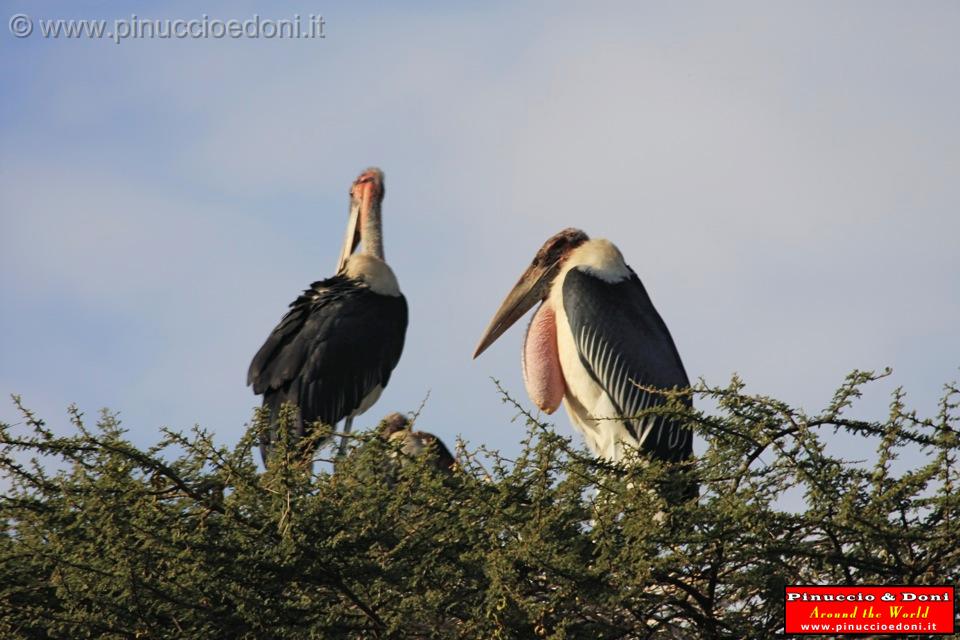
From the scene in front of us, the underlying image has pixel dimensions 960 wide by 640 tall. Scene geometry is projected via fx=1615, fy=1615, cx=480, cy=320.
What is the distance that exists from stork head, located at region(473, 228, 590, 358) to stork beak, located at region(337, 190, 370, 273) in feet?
9.65

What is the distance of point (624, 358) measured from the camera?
25.6ft

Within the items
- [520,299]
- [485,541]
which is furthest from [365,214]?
[485,541]

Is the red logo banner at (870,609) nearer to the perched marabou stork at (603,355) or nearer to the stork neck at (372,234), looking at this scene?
the perched marabou stork at (603,355)

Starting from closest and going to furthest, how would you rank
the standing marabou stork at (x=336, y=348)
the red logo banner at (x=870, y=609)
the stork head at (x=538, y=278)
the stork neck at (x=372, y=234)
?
the red logo banner at (x=870, y=609) → the stork head at (x=538, y=278) → the standing marabou stork at (x=336, y=348) → the stork neck at (x=372, y=234)

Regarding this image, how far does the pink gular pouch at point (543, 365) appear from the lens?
8.14 meters

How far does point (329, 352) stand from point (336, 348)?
50 millimetres

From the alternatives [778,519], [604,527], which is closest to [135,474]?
[604,527]

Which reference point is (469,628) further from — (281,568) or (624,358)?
(624,358)

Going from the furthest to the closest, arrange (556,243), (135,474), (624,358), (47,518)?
(556,243), (624,358), (47,518), (135,474)

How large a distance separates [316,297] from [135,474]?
4.75m

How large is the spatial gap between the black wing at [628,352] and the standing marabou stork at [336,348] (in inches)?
70.4

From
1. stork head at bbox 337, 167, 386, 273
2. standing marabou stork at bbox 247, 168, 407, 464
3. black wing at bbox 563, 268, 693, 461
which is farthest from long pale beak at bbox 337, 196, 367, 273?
black wing at bbox 563, 268, 693, 461

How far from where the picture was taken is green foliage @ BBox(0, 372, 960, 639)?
15.6 ft

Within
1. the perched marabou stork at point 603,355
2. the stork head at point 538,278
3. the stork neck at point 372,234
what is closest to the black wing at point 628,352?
the perched marabou stork at point 603,355
